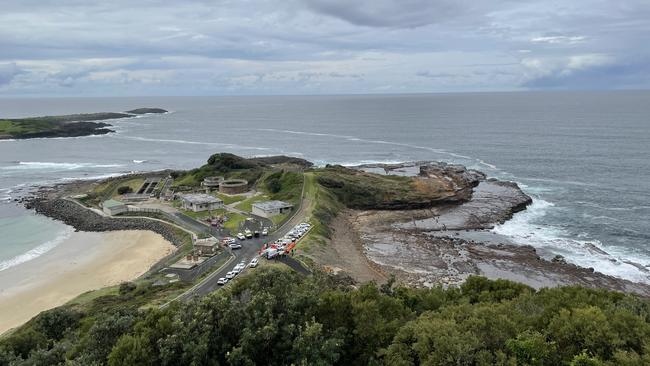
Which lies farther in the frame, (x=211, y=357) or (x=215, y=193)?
(x=215, y=193)

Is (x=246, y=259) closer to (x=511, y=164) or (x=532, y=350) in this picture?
(x=532, y=350)

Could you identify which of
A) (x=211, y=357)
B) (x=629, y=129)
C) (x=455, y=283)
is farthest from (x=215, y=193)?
(x=629, y=129)

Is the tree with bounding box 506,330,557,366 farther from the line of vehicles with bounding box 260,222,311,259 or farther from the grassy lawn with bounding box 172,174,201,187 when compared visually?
the grassy lawn with bounding box 172,174,201,187

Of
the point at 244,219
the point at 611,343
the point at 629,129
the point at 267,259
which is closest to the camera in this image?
the point at 611,343

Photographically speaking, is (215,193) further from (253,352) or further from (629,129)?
(629,129)

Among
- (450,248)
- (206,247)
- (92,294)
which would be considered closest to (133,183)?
(206,247)

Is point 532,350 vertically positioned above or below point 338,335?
above
